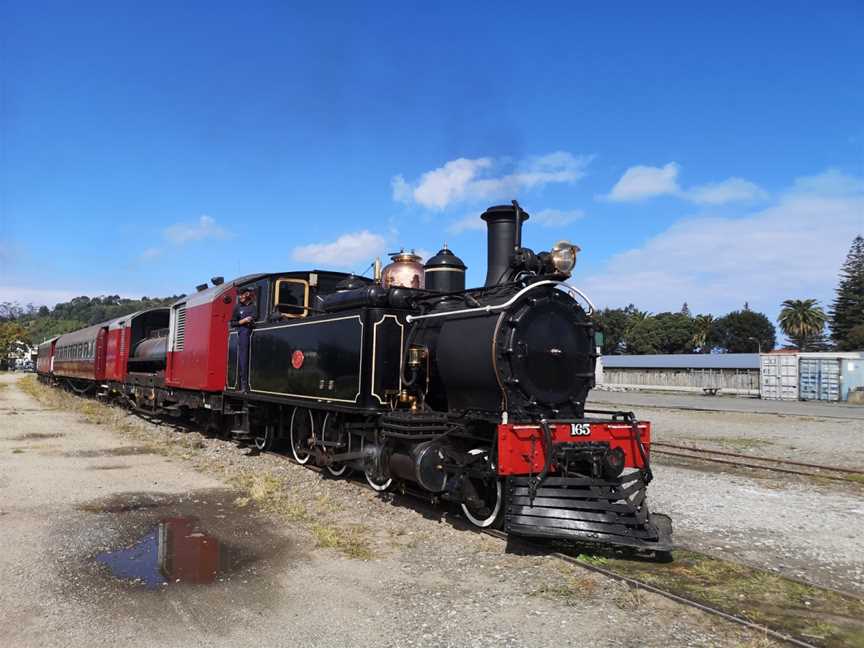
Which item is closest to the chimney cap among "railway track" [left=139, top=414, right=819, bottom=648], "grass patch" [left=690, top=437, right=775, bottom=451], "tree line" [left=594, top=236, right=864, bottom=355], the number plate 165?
the number plate 165

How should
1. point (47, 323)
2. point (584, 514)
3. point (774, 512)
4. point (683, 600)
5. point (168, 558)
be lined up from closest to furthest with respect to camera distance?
point (683, 600) → point (168, 558) → point (584, 514) → point (774, 512) → point (47, 323)

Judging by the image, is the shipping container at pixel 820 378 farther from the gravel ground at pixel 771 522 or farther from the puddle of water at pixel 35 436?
the puddle of water at pixel 35 436

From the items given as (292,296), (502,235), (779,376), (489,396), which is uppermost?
(502,235)

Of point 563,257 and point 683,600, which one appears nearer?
point 683,600

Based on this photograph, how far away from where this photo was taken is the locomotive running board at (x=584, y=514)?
229 inches

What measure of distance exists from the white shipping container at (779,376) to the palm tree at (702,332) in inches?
2023

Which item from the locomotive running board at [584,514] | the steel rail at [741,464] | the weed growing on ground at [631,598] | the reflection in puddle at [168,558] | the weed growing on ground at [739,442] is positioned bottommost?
the reflection in puddle at [168,558]

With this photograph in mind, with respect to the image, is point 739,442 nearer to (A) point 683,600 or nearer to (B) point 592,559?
(B) point 592,559

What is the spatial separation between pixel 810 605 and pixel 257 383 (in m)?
8.53

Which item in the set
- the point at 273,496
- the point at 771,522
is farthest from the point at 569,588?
the point at 273,496

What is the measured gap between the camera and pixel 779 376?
37.5 metres

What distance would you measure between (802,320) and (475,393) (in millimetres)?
81359

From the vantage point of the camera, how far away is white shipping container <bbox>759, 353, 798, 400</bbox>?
3703 cm

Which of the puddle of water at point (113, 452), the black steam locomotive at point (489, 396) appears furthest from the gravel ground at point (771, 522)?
the puddle of water at point (113, 452)
